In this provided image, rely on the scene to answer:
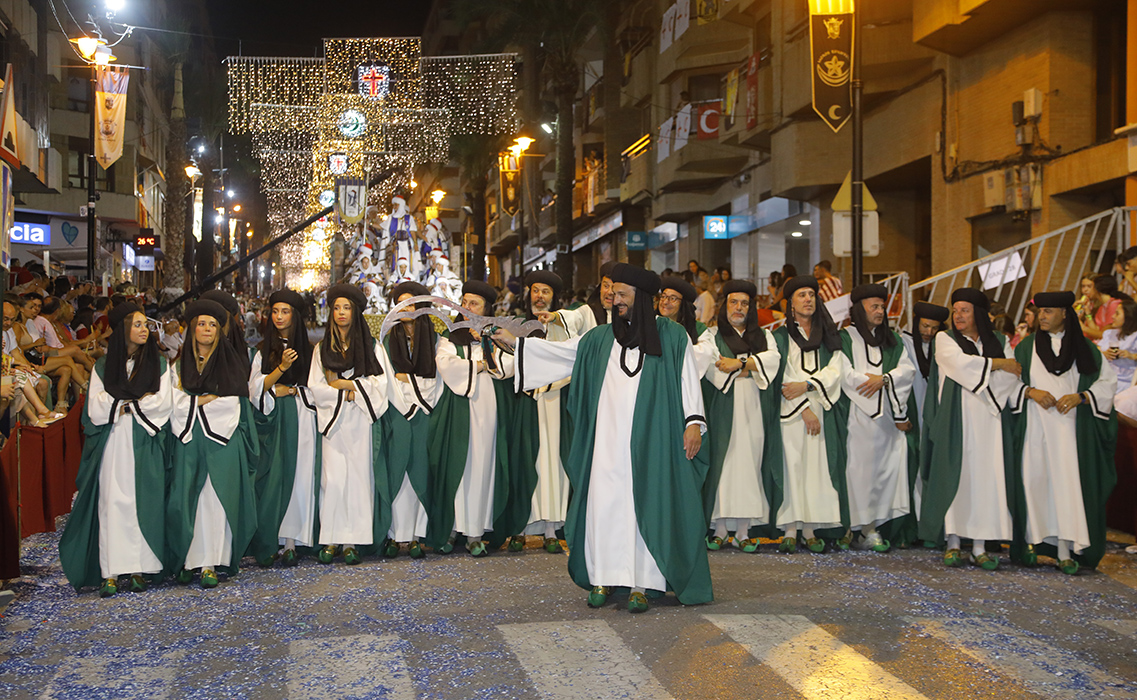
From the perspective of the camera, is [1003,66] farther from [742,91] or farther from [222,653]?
[222,653]

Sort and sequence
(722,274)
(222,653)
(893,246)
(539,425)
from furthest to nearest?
(893,246)
(722,274)
(539,425)
(222,653)

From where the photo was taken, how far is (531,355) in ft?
23.5

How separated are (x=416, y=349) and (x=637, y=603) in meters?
3.00

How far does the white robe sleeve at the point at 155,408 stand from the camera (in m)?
7.36

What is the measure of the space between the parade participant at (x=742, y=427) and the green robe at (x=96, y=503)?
3797mm

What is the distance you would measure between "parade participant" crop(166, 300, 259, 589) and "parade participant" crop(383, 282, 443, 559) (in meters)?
1.12

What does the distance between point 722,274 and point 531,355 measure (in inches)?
515

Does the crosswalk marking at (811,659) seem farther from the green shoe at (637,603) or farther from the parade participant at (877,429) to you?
the parade participant at (877,429)

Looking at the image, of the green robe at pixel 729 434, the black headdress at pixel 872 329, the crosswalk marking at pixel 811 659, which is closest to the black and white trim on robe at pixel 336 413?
the green robe at pixel 729 434

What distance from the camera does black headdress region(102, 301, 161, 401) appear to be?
24.0ft

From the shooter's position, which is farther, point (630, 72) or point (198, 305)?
point (630, 72)

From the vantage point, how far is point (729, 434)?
8812mm

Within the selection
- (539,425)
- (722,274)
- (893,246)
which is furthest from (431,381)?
(893,246)

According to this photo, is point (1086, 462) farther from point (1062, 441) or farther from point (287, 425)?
point (287, 425)
